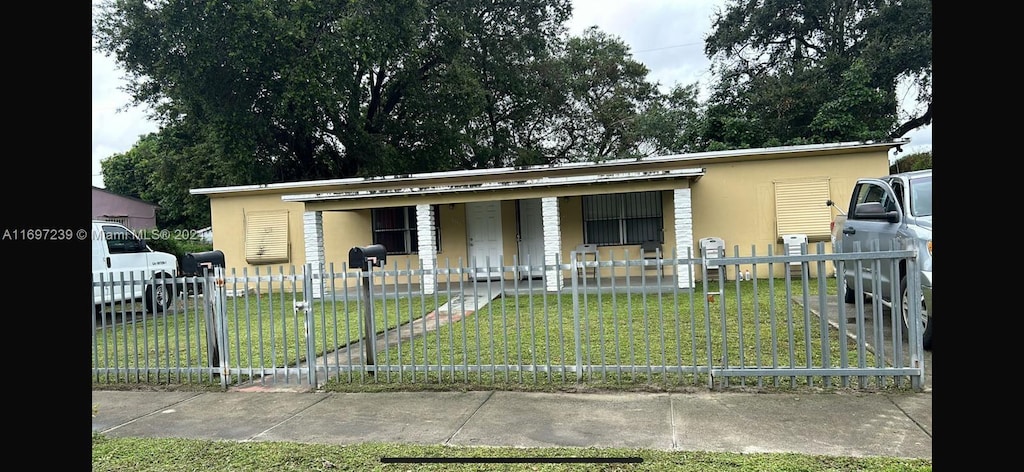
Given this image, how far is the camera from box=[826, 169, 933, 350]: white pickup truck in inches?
219

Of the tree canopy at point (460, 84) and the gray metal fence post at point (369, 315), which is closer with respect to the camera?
the gray metal fence post at point (369, 315)

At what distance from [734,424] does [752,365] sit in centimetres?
165

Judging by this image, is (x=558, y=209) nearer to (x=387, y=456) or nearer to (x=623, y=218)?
(x=623, y=218)

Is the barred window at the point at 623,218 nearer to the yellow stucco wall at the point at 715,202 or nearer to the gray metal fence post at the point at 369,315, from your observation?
the yellow stucco wall at the point at 715,202

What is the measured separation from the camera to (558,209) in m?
13.4

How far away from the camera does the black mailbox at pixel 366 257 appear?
5695 mm

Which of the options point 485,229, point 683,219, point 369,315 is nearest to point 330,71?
point 485,229

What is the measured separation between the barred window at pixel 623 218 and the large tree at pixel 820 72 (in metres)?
8.10

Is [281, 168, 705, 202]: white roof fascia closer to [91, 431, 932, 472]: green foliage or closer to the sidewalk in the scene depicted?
the sidewalk

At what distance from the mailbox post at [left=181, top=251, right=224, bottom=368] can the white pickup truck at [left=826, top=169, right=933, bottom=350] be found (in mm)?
5417

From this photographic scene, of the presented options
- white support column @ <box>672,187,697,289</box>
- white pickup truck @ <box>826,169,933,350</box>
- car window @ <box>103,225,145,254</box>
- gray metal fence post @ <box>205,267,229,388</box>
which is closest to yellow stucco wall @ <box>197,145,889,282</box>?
white support column @ <box>672,187,697,289</box>

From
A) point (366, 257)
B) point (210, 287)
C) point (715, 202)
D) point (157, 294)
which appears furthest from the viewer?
point (715, 202)

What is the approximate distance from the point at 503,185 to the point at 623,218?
3.10 meters

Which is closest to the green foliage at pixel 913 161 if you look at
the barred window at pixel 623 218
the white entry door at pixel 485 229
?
the barred window at pixel 623 218
